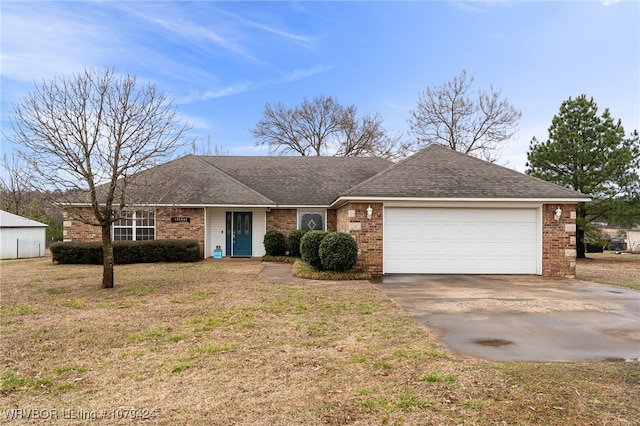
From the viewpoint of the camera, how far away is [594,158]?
19.8m

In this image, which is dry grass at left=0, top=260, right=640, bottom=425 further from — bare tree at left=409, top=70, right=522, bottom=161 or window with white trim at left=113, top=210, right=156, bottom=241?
bare tree at left=409, top=70, right=522, bottom=161

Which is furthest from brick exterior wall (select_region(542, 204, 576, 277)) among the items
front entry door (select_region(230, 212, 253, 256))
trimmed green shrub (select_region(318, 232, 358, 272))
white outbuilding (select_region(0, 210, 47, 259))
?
white outbuilding (select_region(0, 210, 47, 259))

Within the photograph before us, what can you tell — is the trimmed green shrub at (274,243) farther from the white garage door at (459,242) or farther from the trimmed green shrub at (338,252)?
the white garage door at (459,242)

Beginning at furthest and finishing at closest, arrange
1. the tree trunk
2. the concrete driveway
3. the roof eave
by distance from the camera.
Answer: the roof eave < the tree trunk < the concrete driveway

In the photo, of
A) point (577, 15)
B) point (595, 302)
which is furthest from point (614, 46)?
point (595, 302)

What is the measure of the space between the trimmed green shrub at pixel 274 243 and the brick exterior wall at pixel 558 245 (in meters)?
10.1

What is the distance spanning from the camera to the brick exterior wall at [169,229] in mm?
17297

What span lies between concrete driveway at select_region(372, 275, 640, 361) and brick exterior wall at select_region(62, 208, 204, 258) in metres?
9.34

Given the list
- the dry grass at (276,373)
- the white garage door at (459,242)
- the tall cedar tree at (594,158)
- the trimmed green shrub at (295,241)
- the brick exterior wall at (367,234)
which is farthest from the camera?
the tall cedar tree at (594,158)

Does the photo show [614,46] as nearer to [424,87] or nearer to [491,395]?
[491,395]

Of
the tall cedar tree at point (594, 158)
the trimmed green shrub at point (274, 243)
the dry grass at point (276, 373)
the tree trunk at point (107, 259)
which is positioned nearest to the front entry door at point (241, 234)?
the trimmed green shrub at point (274, 243)

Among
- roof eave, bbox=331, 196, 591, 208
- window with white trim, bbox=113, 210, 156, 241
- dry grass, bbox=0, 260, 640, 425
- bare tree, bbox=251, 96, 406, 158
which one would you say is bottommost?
dry grass, bbox=0, 260, 640, 425

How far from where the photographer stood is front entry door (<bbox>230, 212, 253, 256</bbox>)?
18.5m

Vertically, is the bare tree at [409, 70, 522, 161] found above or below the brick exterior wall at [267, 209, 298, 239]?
above
